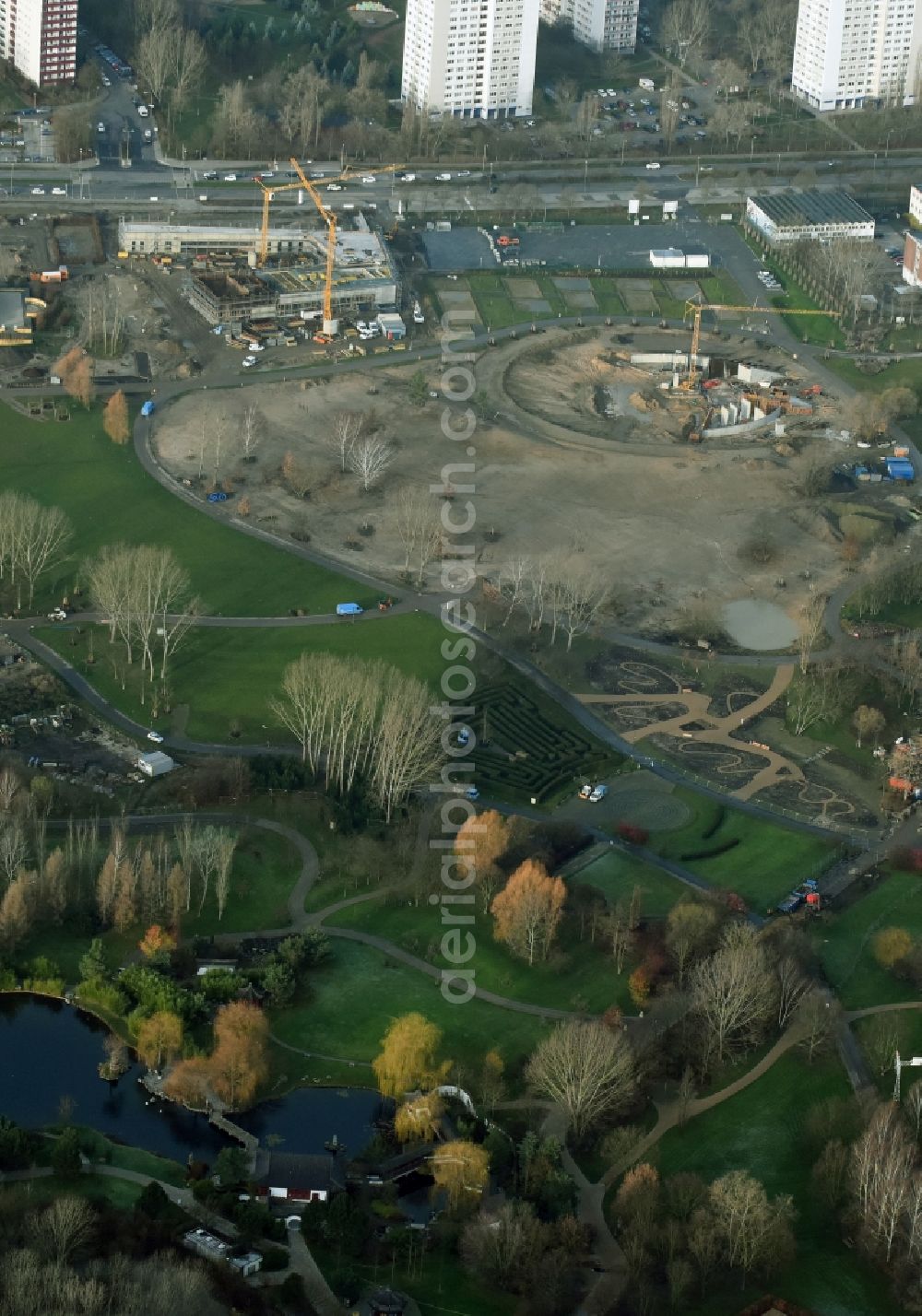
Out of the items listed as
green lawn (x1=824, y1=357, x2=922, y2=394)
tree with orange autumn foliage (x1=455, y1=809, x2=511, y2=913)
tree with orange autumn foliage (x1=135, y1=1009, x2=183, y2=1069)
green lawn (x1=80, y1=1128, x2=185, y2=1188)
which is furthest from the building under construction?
green lawn (x1=80, y1=1128, x2=185, y2=1188)

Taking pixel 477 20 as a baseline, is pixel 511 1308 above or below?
below

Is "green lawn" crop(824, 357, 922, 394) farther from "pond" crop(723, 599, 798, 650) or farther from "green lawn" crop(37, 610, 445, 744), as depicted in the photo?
"green lawn" crop(37, 610, 445, 744)

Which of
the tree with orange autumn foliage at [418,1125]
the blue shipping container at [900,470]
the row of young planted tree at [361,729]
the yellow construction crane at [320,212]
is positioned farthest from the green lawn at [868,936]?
the yellow construction crane at [320,212]

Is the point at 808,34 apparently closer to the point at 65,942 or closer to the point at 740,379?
the point at 740,379

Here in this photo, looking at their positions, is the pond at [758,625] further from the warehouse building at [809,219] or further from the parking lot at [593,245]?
the warehouse building at [809,219]

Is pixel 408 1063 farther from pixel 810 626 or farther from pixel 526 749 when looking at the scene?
pixel 810 626

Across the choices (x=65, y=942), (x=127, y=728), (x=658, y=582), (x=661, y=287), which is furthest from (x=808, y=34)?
(x=65, y=942)

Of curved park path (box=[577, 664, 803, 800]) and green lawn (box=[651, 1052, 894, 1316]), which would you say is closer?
green lawn (box=[651, 1052, 894, 1316])
